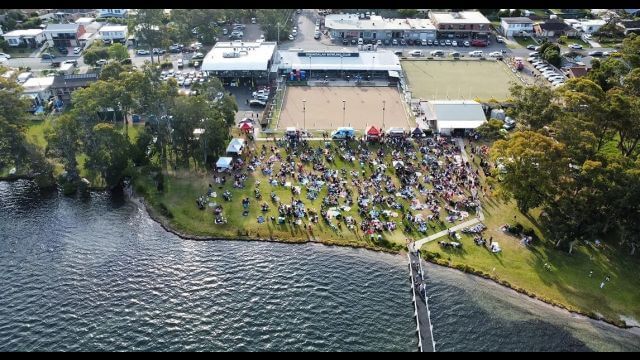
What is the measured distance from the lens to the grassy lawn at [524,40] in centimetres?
7932

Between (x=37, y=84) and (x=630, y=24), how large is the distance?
291ft

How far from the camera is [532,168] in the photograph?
37.9 meters

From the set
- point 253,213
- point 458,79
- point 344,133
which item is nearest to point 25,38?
point 344,133

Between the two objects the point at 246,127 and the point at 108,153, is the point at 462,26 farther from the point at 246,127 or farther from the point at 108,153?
the point at 108,153

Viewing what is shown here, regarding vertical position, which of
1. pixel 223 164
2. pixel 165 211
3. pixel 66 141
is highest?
pixel 66 141

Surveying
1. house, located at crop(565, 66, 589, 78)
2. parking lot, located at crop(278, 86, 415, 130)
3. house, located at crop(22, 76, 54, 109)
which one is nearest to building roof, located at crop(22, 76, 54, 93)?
house, located at crop(22, 76, 54, 109)

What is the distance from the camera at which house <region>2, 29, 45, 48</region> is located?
76250 mm

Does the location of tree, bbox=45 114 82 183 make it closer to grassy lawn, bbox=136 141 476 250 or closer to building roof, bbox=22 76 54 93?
grassy lawn, bbox=136 141 476 250

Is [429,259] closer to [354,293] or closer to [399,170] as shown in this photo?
[354,293]

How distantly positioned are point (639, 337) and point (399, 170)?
22.5 meters

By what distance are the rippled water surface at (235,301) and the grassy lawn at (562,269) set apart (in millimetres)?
1404

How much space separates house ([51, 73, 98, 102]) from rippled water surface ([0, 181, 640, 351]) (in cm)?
2405

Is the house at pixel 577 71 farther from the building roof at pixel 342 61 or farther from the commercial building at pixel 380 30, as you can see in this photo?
the building roof at pixel 342 61

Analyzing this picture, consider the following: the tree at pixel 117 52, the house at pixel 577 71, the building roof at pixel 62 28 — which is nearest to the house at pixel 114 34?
the building roof at pixel 62 28
